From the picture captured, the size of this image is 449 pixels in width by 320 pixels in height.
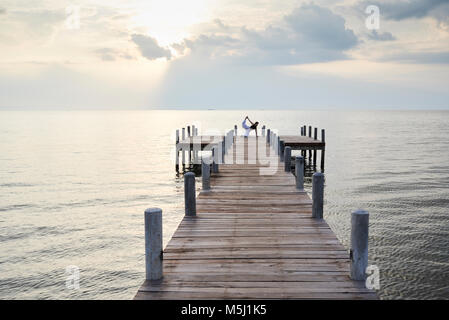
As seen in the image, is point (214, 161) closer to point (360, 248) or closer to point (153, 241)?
point (153, 241)

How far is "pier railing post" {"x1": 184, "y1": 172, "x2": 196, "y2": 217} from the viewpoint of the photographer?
9.17 m

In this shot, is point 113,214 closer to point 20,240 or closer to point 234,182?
point 20,240

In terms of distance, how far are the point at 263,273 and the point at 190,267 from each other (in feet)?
4.05

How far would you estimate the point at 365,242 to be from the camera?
582 centimetres

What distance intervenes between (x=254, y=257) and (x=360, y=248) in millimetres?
1887

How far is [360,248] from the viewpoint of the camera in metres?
5.77

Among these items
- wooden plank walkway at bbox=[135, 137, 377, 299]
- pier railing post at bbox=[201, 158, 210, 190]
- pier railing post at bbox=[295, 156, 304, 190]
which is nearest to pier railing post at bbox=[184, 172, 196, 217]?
wooden plank walkway at bbox=[135, 137, 377, 299]

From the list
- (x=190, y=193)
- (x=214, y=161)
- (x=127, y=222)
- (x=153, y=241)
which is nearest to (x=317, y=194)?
(x=190, y=193)

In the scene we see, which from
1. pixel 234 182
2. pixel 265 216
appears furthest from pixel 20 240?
pixel 265 216

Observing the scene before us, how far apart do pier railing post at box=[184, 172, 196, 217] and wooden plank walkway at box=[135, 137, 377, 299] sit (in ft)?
0.81

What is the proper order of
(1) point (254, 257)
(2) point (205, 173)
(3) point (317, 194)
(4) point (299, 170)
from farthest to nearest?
(2) point (205, 173)
(4) point (299, 170)
(3) point (317, 194)
(1) point (254, 257)

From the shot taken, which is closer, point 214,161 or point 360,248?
point 360,248

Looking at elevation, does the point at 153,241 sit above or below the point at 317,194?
below

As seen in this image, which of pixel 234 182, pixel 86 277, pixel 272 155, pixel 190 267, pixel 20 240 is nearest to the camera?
pixel 190 267
